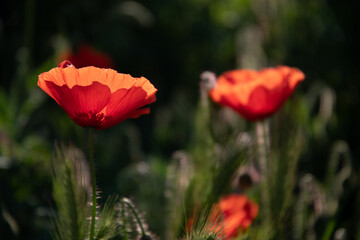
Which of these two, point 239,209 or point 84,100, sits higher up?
point 84,100

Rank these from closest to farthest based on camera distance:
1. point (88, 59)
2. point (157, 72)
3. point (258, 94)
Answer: point (258, 94)
point (88, 59)
point (157, 72)

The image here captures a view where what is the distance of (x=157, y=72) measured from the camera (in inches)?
68.6

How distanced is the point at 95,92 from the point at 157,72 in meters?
1.32

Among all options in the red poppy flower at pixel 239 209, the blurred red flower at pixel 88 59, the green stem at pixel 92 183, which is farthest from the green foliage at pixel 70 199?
the blurred red flower at pixel 88 59

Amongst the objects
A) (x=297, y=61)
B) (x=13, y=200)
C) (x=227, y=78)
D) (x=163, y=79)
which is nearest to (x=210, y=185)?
(x=227, y=78)

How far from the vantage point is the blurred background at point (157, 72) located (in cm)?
78

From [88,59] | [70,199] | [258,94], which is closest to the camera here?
[70,199]

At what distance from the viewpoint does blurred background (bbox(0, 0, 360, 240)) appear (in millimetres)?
779

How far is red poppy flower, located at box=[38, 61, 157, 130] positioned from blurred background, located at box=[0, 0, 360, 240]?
4cm

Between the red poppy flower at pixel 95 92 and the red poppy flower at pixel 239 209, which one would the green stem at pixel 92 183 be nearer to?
the red poppy flower at pixel 95 92

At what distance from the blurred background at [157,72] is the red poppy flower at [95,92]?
0.04 metres

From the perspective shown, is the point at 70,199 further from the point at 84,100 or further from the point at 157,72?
the point at 157,72

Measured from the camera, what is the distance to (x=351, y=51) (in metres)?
1.20

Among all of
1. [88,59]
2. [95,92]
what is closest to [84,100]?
[95,92]
